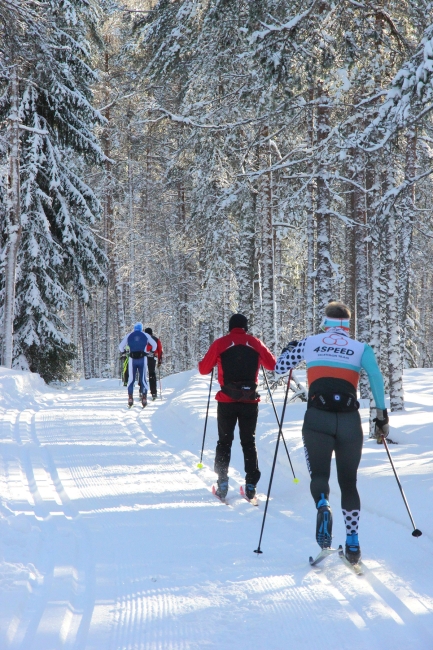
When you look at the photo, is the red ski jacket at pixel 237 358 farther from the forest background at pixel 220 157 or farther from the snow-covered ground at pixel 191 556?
the forest background at pixel 220 157

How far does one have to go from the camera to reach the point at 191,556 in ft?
15.8

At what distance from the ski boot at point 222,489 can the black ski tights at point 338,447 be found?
2265 millimetres

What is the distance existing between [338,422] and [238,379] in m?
2.38

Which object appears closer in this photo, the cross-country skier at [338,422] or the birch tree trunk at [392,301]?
the cross-country skier at [338,422]

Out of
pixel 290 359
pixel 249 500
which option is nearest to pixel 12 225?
pixel 249 500

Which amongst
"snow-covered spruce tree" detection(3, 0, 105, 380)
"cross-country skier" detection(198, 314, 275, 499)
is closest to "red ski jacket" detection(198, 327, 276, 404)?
"cross-country skier" detection(198, 314, 275, 499)

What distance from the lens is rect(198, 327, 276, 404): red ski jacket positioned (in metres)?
6.95

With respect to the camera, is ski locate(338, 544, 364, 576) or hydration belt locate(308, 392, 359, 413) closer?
ski locate(338, 544, 364, 576)

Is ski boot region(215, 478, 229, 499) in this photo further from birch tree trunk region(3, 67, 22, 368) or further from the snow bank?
birch tree trunk region(3, 67, 22, 368)

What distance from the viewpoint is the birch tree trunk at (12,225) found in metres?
16.8

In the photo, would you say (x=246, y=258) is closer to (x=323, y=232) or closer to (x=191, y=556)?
(x=323, y=232)

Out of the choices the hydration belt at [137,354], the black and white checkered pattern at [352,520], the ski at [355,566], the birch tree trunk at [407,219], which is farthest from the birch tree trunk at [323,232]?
the ski at [355,566]

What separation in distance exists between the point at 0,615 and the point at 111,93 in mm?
24506

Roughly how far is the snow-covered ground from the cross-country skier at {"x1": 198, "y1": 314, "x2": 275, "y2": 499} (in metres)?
0.46
